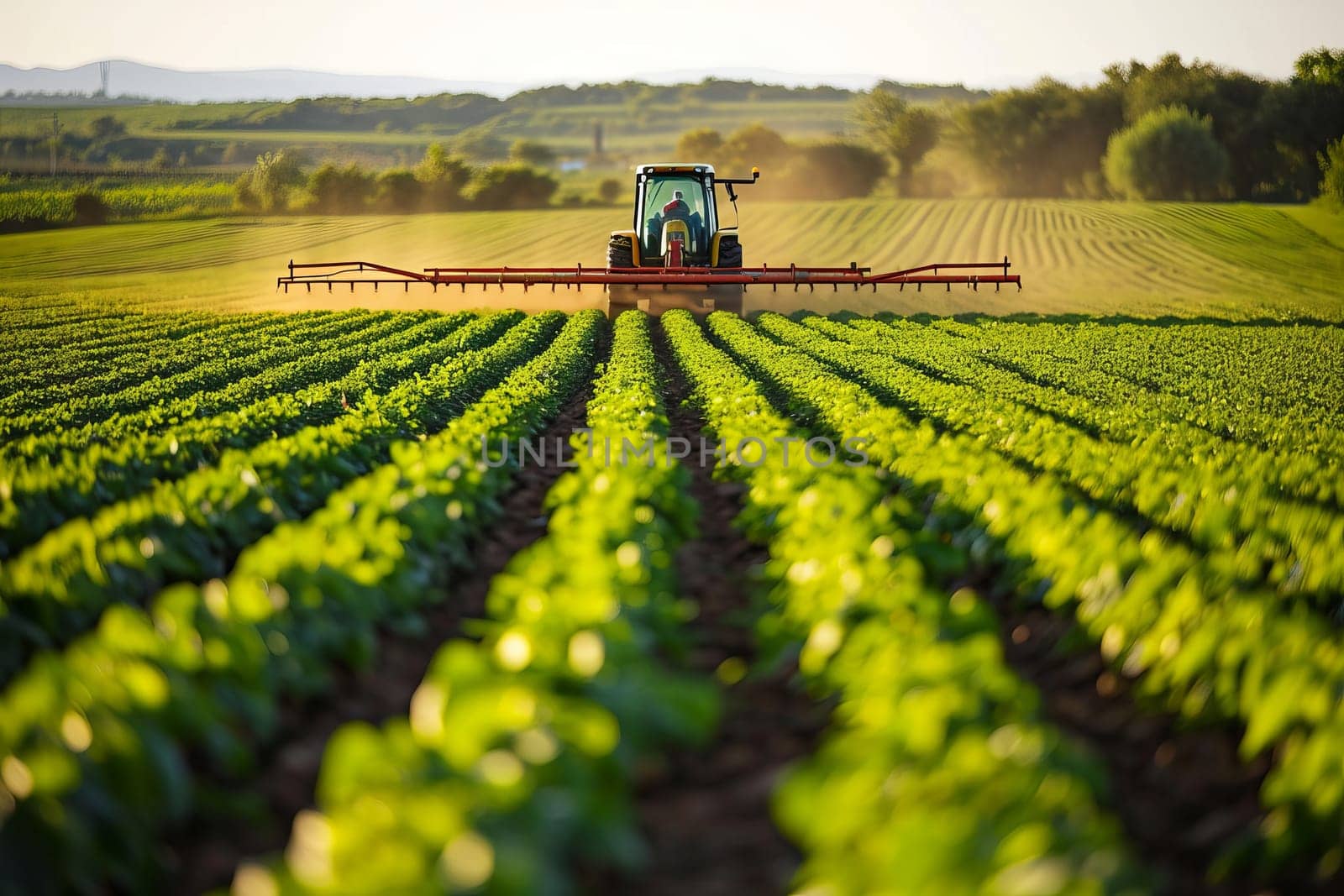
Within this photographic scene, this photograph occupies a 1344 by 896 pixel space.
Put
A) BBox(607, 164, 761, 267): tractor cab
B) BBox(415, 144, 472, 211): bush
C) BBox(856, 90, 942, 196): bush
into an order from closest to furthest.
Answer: BBox(607, 164, 761, 267): tractor cab
BBox(415, 144, 472, 211): bush
BBox(856, 90, 942, 196): bush

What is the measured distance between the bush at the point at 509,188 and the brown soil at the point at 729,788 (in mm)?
64034

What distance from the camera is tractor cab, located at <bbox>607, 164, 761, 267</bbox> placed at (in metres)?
24.0

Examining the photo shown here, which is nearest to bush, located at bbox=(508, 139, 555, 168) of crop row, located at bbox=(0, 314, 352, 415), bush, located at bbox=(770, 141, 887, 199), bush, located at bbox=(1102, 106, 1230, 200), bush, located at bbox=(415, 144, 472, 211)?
bush, located at bbox=(415, 144, 472, 211)

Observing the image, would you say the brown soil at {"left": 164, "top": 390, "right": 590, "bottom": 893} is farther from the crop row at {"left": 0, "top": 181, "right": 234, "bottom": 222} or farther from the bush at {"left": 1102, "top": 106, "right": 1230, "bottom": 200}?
the bush at {"left": 1102, "top": 106, "right": 1230, "bottom": 200}

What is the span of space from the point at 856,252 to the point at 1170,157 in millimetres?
19735

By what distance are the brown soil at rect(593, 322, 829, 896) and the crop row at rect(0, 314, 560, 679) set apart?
9.20 ft

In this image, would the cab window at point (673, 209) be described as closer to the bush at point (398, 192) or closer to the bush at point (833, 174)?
the bush at point (398, 192)

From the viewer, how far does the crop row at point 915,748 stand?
8.48 feet

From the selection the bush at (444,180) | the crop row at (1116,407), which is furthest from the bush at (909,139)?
the crop row at (1116,407)

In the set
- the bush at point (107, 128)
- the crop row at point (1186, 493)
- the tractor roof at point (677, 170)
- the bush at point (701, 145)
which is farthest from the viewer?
the bush at point (107, 128)

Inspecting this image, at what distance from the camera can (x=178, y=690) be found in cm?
377

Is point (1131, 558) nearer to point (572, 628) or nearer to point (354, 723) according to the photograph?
point (572, 628)

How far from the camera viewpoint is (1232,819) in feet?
12.3

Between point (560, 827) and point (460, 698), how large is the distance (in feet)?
1.94
